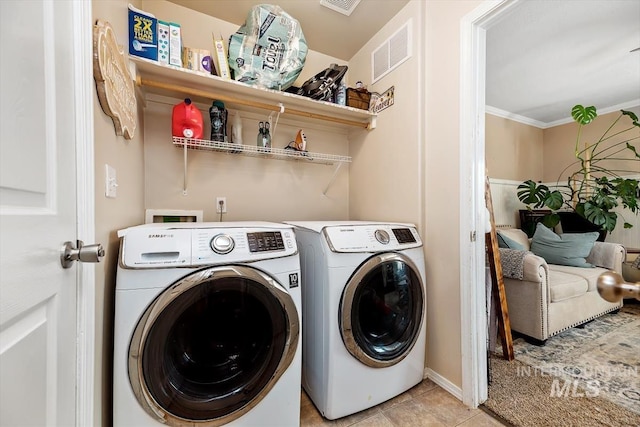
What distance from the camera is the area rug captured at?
1281mm

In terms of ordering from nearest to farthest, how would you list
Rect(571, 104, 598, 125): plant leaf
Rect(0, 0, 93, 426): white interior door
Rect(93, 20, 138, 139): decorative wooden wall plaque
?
Result: 1. Rect(0, 0, 93, 426): white interior door
2. Rect(93, 20, 138, 139): decorative wooden wall plaque
3. Rect(571, 104, 598, 125): plant leaf

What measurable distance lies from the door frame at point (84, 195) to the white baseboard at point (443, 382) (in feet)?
5.30

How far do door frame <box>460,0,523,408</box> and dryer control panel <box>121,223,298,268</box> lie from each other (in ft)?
3.12

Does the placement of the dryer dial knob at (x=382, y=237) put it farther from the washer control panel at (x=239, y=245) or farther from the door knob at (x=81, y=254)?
the door knob at (x=81, y=254)

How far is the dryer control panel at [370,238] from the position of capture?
1.27 meters

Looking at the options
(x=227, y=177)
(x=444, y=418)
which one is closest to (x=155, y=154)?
(x=227, y=177)

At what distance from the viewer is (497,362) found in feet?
5.73

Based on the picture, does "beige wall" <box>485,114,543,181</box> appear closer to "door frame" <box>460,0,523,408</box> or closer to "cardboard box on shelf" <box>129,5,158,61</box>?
"door frame" <box>460,0,523,408</box>

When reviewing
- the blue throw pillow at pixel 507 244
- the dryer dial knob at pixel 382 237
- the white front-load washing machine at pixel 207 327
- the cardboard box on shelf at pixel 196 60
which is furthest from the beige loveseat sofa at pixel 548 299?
the cardboard box on shelf at pixel 196 60

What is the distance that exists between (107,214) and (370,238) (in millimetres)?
1124

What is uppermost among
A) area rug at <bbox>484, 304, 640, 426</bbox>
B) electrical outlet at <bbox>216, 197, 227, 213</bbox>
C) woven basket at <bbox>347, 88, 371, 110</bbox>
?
woven basket at <bbox>347, 88, 371, 110</bbox>

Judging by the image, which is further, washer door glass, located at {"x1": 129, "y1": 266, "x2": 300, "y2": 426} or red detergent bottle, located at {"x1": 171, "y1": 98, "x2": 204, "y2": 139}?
red detergent bottle, located at {"x1": 171, "y1": 98, "x2": 204, "y2": 139}

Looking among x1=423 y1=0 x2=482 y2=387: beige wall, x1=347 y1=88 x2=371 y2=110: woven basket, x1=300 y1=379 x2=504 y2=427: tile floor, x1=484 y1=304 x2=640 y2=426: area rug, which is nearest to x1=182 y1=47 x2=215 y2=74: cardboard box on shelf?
x1=347 y1=88 x2=371 y2=110: woven basket

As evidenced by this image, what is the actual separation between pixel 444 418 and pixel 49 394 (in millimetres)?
1547
